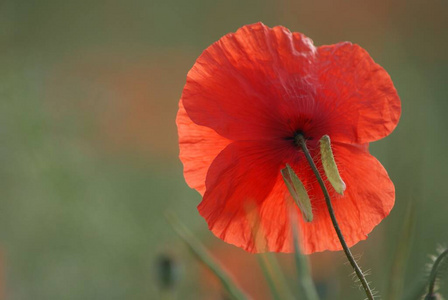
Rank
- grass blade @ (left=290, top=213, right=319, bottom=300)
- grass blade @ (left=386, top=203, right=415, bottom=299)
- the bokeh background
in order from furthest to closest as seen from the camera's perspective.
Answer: the bokeh background, grass blade @ (left=386, top=203, right=415, bottom=299), grass blade @ (left=290, top=213, right=319, bottom=300)

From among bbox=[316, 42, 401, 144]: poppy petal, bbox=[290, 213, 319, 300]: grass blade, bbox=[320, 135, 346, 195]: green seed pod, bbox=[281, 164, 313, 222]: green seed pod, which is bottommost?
bbox=[290, 213, 319, 300]: grass blade

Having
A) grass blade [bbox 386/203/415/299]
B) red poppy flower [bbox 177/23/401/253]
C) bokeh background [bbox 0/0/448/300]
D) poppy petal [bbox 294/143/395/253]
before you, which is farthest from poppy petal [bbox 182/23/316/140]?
bokeh background [bbox 0/0/448/300]

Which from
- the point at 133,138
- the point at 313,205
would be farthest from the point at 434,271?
the point at 133,138

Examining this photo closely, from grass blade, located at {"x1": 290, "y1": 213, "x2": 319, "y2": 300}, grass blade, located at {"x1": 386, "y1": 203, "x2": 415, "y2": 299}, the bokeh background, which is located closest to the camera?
grass blade, located at {"x1": 290, "y1": 213, "x2": 319, "y2": 300}

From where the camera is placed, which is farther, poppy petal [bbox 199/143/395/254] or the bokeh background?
the bokeh background

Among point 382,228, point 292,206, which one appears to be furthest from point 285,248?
point 382,228

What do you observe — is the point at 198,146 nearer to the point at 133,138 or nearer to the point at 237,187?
the point at 237,187

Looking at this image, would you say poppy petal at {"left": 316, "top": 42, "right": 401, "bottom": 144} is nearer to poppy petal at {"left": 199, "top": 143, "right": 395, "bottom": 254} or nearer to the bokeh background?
poppy petal at {"left": 199, "top": 143, "right": 395, "bottom": 254}

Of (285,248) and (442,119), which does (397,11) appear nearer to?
(442,119)

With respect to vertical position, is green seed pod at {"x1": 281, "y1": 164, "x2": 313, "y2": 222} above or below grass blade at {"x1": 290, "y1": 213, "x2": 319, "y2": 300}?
above
